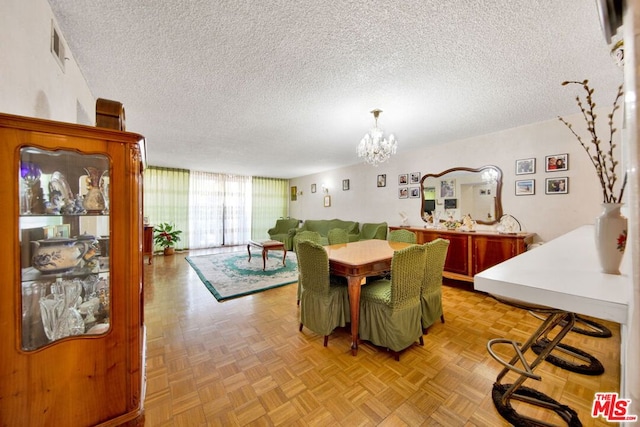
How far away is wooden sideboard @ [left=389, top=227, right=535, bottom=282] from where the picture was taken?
3219mm

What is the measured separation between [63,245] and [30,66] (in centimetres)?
99

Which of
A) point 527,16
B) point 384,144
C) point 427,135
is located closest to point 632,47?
point 527,16

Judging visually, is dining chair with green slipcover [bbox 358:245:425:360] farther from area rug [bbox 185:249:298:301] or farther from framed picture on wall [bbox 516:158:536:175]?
framed picture on wall [bbox 516:158:536:175]

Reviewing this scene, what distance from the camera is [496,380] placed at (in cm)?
166

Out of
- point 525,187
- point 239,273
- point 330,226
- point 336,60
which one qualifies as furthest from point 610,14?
point 330,226

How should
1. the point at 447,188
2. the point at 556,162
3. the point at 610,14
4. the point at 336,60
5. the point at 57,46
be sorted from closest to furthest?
the point at 610,14
the point at 57,46
the point at 336,60
the point at 556,162
the point at 447,188

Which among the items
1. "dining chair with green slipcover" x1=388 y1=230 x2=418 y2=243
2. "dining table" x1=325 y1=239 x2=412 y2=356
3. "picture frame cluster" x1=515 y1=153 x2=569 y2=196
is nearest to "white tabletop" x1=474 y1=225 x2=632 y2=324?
"dining table" x1=325 y1=239 x2=412 y2=356

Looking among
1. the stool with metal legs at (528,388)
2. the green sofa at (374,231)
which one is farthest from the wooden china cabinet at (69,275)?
the green sofa at (374,231)

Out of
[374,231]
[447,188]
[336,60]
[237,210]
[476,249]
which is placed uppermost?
[336,60]

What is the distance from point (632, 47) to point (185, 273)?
17.9 ft

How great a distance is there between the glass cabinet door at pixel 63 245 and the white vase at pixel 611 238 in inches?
90.3

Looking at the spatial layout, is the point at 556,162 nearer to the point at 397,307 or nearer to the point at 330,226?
the point at 397,307

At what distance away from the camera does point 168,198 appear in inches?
274

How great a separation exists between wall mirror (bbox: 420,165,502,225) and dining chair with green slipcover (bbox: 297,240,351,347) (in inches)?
119
